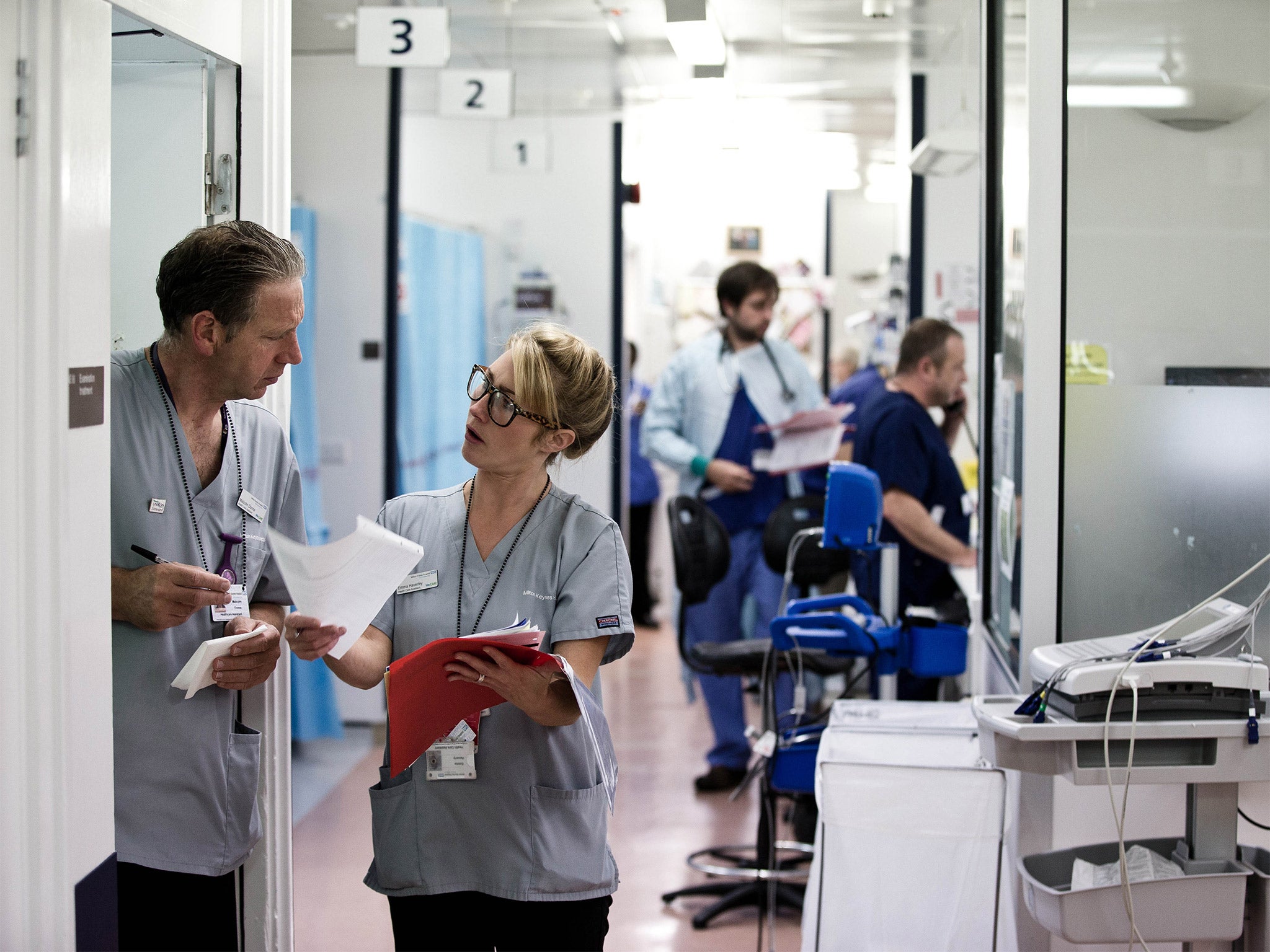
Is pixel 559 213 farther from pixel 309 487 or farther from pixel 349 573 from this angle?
pixel 349 573

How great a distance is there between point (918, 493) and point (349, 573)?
7.83ft

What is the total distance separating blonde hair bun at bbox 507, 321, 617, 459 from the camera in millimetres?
1784

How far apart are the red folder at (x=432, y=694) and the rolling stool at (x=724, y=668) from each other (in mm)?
1562

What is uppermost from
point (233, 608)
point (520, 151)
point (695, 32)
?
point (520, 151)

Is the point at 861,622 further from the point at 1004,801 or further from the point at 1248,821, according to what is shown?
the point at 1248,821

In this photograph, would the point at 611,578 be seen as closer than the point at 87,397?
No

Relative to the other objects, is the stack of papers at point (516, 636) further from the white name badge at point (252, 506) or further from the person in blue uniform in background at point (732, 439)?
the person in blue uniform in background at point (732, 439)

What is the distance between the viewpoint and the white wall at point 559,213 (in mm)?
6617

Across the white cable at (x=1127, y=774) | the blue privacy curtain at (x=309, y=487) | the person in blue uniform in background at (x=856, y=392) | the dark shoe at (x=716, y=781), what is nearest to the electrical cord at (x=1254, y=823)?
the white cable at (x=1127, y=774)

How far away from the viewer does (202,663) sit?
1.76 metres

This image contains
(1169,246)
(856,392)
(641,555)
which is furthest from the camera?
(641,555)

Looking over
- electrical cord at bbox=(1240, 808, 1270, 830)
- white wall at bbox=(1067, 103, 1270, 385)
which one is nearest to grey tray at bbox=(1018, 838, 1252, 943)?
electrical cord at bbox=(1240, 808, 1270, 830)

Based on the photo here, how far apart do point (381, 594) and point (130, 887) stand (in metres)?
0.65

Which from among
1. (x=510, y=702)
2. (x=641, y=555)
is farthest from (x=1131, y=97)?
(x=641, y=555)
